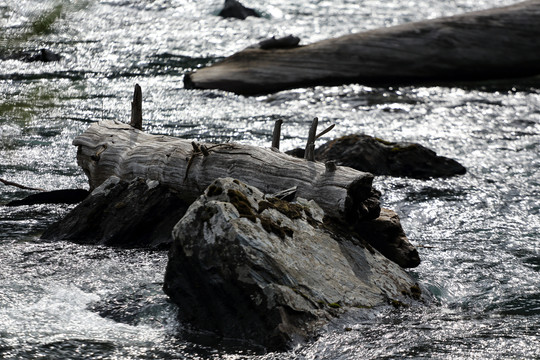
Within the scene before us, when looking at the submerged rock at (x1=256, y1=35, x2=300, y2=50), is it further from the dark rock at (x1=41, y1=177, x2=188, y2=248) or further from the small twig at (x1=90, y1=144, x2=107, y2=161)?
the dark rock at (x1=41, y1=177, x2=188, y2=248)

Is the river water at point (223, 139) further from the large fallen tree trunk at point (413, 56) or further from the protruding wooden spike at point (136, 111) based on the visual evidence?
the protruding wooden spike at point (136, 111)

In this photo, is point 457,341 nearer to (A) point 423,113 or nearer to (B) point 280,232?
(B) point 280,232

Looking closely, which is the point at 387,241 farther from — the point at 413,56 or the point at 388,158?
the point at 413,56

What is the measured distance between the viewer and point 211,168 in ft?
24.0

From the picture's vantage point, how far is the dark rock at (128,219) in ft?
23.9

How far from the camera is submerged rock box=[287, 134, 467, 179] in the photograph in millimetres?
10172

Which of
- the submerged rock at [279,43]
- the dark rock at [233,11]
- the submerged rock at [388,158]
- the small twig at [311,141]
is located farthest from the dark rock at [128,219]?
the dark rock at [233,11]

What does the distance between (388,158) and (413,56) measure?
553 cm

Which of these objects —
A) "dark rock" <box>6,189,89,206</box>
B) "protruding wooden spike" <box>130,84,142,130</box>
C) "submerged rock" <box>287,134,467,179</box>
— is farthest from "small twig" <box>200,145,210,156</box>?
"submerged rock" <box>287,134,467,179</box>

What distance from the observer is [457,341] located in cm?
530

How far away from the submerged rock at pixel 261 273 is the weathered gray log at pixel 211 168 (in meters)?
0.48

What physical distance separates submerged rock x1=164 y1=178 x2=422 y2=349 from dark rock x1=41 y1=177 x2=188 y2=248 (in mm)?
1405

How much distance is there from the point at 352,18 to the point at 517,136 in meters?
10.1

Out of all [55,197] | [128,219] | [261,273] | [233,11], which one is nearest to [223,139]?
[55,197]
